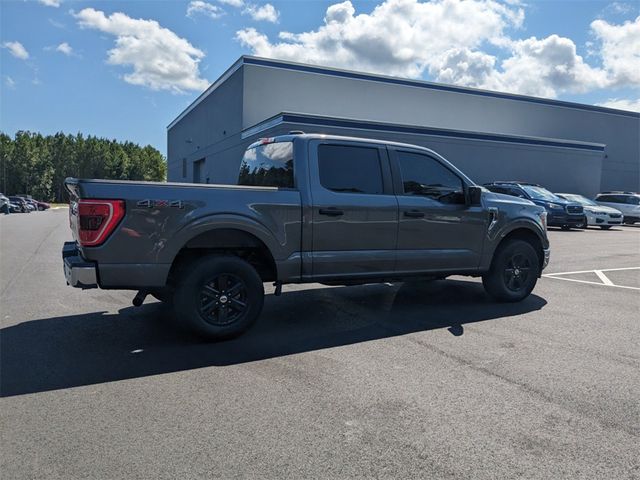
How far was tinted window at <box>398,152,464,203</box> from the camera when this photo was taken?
6.02 meters

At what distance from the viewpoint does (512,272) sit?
6.82 metres

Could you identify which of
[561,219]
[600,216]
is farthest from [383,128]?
[600,216]

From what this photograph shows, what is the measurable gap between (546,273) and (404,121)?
2642 centimetres

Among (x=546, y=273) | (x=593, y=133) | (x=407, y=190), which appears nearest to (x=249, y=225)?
(x=407, y=190)

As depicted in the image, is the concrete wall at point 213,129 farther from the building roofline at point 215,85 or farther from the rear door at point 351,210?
the rear door at point 351,210

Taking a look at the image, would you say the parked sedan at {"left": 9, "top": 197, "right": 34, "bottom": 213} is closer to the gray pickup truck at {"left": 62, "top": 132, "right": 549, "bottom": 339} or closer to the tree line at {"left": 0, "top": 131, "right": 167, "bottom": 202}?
the tree line at {"left": 0, "top": 131, "right": 167, "bottom": 202}

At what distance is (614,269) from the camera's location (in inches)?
392

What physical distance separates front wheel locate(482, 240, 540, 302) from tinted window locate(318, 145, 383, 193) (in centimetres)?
210

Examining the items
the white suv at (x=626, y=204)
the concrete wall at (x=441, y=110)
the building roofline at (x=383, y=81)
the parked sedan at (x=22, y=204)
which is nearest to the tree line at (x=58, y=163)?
the parked sedan at (x=22, y=204)

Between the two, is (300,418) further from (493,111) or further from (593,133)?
(593,133)

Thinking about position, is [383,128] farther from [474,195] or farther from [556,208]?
[474,195]

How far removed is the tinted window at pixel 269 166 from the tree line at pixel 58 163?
84961mm

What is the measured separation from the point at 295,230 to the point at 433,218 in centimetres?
181

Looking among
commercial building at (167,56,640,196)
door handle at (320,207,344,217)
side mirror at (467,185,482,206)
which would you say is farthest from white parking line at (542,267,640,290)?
commercial building at (167,56,640,196)
